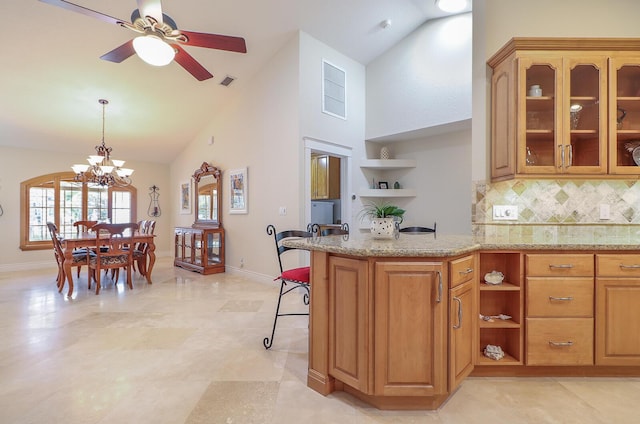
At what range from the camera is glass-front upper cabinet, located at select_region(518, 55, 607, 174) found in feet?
7.38

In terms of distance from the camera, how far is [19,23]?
10.6ft

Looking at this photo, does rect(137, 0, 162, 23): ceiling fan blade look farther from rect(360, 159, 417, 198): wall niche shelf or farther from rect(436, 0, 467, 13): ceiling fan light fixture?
rect(360, 159, 417, 198): wall niche shelf

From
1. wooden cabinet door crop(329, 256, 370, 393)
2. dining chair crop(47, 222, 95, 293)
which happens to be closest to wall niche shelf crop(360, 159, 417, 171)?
wooden cabinet door crop(329, 256, 370, 393)

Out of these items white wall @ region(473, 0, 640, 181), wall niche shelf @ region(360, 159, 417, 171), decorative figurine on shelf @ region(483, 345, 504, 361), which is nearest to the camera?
decorative figurine on shelf @ region(483, 345, 504, 361)

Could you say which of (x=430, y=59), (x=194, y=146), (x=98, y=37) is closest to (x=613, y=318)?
(x=430, y=59)

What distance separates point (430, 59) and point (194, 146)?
475 centimetres

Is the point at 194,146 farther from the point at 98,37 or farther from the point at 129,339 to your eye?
the point at 129,339

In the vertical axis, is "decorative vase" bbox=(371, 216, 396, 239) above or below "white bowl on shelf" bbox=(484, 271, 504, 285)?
above

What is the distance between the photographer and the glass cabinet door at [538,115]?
2.26 meters

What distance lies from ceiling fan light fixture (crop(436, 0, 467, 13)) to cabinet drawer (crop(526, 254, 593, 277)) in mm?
3470

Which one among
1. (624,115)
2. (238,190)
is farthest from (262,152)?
(624,115)

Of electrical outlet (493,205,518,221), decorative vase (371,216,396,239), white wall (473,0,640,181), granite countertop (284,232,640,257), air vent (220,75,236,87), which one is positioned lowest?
granite countertop (284,232,640,257)

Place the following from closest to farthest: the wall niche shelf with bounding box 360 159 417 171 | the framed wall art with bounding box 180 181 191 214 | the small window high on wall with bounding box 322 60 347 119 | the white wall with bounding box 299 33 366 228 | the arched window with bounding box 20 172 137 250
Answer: the white wall with bounding box 299 33 366 228 → the small window high on wall with bounding box 322 60 347 119 → the wall niche shelf with bounding box 360 159 417 171 → the arched window with bounding box 20 172 137 250 → the framed wall art with bounding box 180 181 191 214

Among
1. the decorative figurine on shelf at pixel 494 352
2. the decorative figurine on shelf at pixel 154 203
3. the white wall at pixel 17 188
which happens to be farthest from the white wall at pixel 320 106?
the decorative figurine on shelf at pixel 154 203
